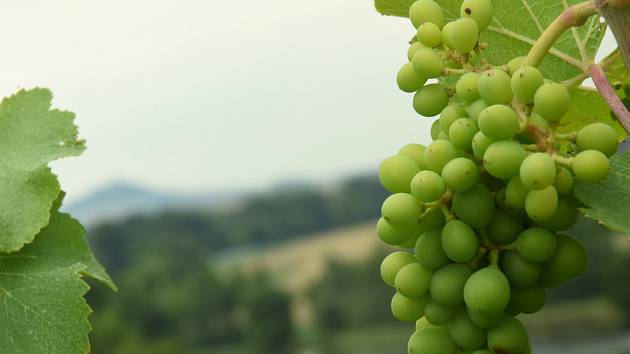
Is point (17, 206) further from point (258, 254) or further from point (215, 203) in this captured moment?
point (215, 203)

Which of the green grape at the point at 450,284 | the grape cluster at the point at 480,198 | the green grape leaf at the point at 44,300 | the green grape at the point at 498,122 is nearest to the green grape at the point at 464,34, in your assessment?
the grape cluster at the point at 480,198

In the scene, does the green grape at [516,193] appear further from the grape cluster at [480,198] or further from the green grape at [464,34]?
the green grape at [464,34]

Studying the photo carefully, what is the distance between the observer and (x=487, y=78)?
0.79 metres

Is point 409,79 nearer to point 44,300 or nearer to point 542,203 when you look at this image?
point 542,203

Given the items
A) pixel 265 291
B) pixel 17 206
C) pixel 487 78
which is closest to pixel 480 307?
pixel 487 78

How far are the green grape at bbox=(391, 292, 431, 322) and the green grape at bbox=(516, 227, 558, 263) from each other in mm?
115

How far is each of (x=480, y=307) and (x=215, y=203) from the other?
189ft

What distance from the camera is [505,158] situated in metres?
0.76

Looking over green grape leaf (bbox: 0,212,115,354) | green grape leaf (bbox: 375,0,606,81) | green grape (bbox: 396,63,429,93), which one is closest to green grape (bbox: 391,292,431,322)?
green grape (bbox: 396,63,429,93)

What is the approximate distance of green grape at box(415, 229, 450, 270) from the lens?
834mm

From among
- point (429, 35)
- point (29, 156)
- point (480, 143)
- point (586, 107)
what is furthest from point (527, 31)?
point (29, 156)

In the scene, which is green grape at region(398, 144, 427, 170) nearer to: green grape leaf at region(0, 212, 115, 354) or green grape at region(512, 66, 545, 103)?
green grape at region(512, 66, 545, 103)

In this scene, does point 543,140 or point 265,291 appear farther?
point 265,291

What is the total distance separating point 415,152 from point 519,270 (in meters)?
0.15
